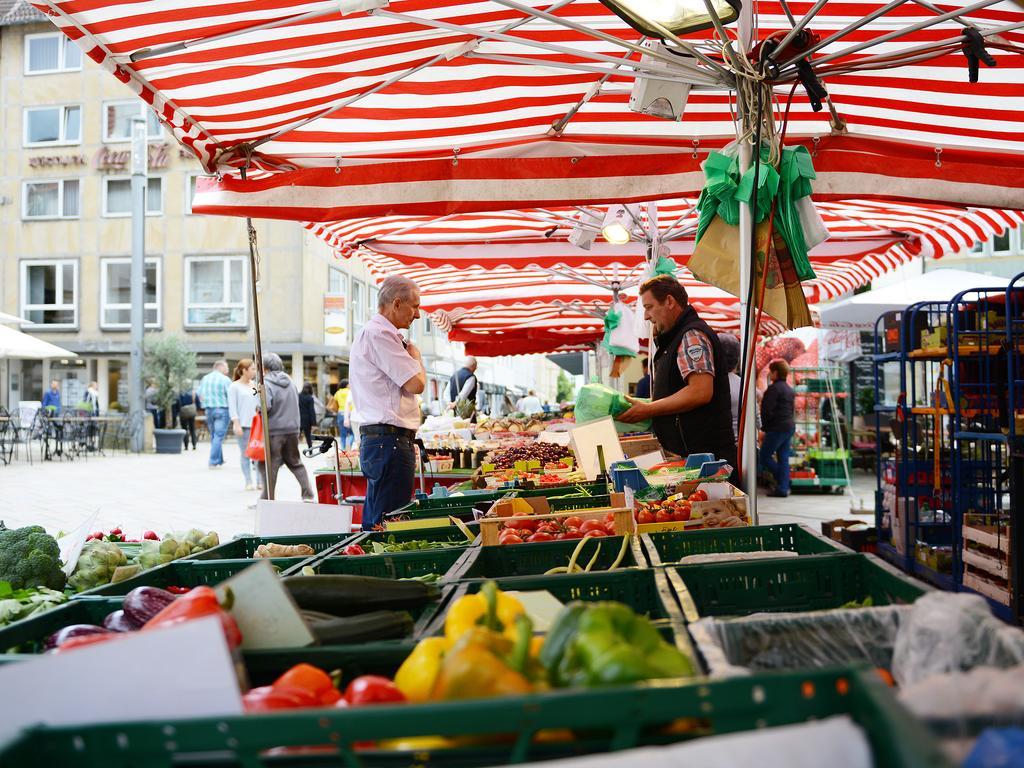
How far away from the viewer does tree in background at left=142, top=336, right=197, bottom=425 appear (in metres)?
25.1

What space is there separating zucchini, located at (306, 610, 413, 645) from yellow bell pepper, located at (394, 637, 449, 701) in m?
0.39

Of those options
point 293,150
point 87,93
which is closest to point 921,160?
point 293,150

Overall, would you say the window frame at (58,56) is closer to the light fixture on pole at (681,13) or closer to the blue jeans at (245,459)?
the blue jeans at (245,459)

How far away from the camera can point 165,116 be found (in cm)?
450

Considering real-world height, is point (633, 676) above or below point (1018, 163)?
below

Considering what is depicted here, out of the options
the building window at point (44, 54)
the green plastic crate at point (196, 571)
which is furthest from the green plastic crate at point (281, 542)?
the building window at point (44, 54)

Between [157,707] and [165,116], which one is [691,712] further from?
[165,116]

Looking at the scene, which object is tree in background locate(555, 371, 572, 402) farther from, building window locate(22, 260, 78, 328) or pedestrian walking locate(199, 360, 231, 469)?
pedestrian walking locate(199, 360, 231, 469)

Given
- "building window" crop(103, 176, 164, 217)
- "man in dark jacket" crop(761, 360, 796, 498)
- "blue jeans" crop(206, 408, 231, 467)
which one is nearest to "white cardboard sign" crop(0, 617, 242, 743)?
"man in dark jacket" crop(761, 360, 796, 498)

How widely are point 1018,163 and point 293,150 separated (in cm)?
430

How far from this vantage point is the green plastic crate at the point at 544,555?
3074 mm

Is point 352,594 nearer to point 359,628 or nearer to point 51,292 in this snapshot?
point 359,628

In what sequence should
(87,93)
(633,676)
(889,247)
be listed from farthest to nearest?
(87,93), (889,247), (633,676)

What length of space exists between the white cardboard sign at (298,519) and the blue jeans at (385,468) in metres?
1.48
